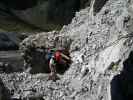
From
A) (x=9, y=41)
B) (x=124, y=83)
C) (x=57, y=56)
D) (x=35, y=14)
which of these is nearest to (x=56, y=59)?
(x=57, y=56)

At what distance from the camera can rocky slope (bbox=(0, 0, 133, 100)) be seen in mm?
11047

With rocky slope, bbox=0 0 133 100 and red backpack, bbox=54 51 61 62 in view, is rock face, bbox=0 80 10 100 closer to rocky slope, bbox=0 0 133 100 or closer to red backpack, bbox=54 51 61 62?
rocky slope, bbox=0 0 133 100

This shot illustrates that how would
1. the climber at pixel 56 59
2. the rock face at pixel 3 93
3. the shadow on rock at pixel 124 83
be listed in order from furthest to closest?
the climber at pixel 56 59 < the rock face at pixel 3 93 < the shadow on rock at pixel 124 83

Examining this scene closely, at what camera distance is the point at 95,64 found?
1293 cm

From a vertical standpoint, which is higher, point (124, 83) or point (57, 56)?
point (57, 56)

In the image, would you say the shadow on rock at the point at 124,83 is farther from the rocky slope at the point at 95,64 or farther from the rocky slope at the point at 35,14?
the rocky slope at the point at 35,14

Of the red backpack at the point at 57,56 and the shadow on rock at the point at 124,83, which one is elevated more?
the red backpack at the point at 57,56

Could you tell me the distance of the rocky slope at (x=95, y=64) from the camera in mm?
11047

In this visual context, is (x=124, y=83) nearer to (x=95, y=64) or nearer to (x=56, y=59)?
(x=95, y=64)

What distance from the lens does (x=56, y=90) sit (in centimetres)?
1433

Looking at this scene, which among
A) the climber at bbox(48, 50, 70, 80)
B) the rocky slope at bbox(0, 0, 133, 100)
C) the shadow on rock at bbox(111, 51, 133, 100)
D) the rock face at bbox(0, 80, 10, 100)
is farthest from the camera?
the climber at bbox(48, 50, 70, 80)

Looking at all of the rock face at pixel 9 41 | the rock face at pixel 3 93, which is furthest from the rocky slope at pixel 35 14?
the rock face at pixel 3 93

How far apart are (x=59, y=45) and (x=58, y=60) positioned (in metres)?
1.44

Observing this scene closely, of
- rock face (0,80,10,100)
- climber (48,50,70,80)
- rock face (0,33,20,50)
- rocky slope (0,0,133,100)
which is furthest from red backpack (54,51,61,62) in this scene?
rock face (0,33,20,50)
